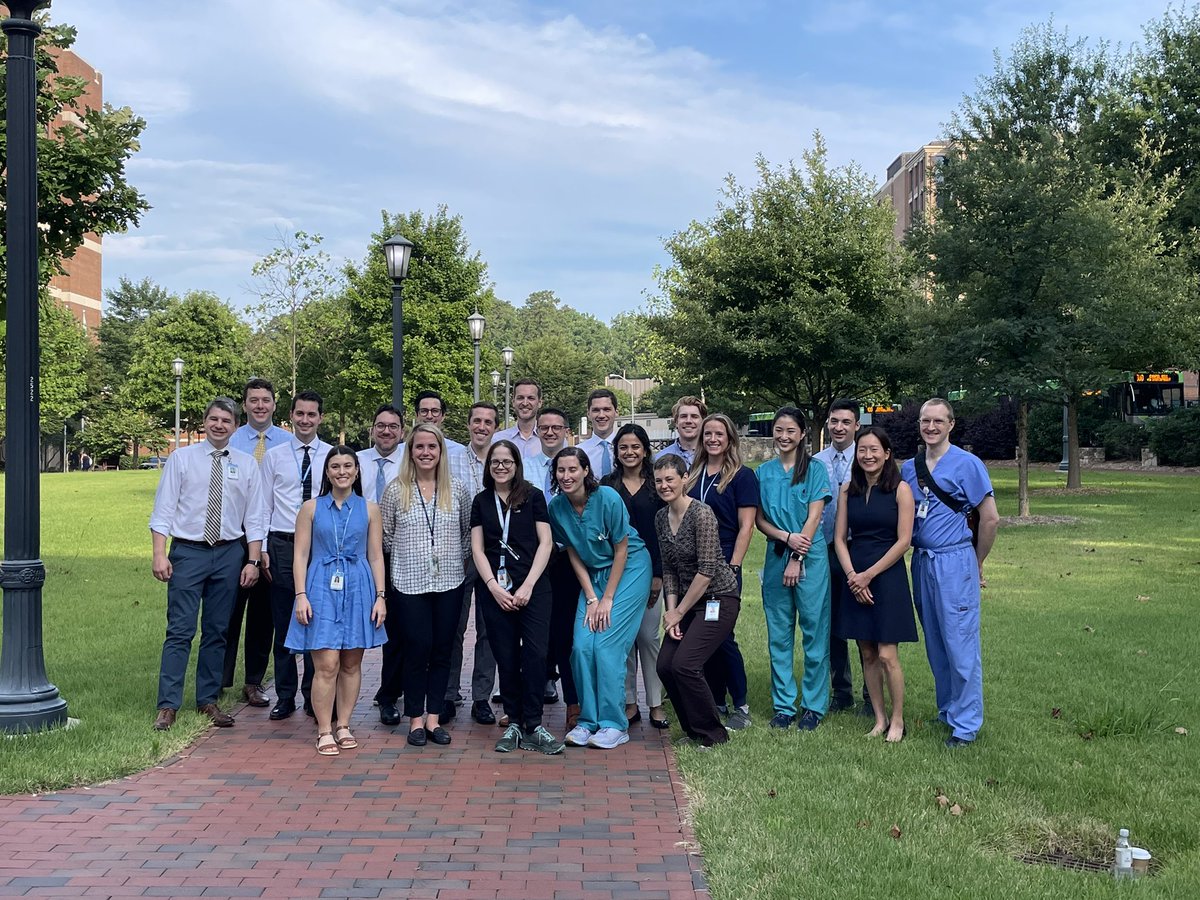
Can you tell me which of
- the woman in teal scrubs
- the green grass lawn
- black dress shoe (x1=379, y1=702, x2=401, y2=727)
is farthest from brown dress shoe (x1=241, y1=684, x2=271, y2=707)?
the woman in teal scrubs

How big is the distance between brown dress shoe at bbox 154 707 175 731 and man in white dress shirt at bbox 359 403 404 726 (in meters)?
1.27

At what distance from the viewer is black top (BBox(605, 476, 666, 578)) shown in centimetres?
683

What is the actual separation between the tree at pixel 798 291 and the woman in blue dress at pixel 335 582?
21.3m

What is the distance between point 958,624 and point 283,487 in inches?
169

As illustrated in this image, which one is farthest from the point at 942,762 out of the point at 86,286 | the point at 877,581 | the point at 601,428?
the point at 86,286

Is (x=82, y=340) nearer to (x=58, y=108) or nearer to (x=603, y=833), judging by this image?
(x=58, y=108)

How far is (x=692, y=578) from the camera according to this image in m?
6.60

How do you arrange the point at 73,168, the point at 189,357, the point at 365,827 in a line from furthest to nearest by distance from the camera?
1. the point at 189,357
2. the point at 73,168
3. the point at 365,827

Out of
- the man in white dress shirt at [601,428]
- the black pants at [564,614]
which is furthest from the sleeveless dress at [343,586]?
the man in white dress shirt at [601,428]

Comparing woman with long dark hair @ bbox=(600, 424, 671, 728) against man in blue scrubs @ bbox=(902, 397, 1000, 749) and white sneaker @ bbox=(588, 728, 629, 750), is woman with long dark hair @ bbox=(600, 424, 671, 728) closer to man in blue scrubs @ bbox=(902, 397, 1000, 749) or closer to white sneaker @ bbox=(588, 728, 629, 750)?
white sneaker @ bbox=(588, 728, 629, 750)

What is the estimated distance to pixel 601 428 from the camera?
8070 mm

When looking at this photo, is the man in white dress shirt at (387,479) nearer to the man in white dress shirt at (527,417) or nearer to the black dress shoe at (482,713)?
the black dress shoe at (482,713)

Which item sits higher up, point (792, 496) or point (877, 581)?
point (792, 496)

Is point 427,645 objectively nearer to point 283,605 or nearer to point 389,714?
point 389,714
